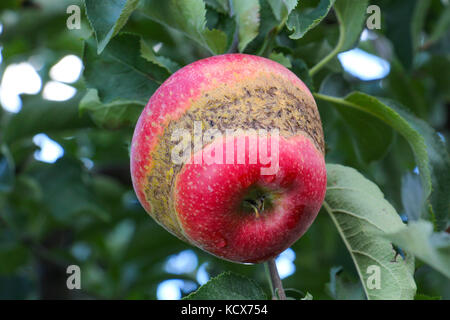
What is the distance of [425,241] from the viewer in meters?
0.70

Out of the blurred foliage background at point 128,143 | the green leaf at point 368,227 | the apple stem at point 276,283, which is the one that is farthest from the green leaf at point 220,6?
the apple stem at point 276,283

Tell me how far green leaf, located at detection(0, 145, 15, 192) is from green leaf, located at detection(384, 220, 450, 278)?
3.97ft

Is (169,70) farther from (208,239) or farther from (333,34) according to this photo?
(333,34)

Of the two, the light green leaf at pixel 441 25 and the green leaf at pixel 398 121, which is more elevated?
the light green leaf at pixel 441 25

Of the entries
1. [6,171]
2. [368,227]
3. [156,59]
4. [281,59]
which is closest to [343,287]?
[368,227]

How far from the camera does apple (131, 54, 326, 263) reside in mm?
806

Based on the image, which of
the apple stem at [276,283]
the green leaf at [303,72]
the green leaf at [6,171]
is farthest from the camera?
the green leaf at [6,171]

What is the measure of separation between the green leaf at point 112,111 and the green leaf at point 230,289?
1.22 ft

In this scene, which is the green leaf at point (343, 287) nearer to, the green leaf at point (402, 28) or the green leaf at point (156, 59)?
the green leaf at point (156, 59)

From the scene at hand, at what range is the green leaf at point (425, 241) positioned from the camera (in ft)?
2.30

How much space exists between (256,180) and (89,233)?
1653 millimetres

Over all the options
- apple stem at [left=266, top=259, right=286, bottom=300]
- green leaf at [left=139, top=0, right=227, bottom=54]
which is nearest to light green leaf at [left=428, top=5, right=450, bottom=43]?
green leaf at [left=139, top=0, right=227, bottom=54]

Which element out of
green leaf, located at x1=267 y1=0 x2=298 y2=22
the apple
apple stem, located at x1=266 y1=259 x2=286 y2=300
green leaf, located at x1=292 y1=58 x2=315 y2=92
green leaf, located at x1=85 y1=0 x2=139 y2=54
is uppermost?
green leaf, located at x1=267 y1=0 x2=298 y2=22

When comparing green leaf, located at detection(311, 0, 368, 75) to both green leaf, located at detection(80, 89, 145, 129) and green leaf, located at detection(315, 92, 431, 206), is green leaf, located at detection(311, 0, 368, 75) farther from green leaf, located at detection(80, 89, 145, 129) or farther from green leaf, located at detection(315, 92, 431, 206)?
green leaf, located at detection(80, 89, 145, 129)
